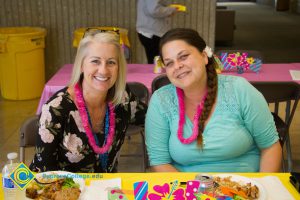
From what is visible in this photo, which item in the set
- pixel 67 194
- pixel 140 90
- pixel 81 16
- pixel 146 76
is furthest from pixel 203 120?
pixel 81 16

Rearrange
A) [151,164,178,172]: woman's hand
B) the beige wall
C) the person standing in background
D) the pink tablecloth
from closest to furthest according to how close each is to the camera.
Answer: [151,164,178,172]: woman's hand
the pink tablecloth
the person standing in background
the beige wall

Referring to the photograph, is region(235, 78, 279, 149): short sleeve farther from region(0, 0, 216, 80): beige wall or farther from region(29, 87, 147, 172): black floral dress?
region(0, 0, 216, 80): beige wall

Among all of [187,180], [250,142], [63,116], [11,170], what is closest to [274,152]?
[250,142]

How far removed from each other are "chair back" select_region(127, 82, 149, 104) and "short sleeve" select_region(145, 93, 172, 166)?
855 mm

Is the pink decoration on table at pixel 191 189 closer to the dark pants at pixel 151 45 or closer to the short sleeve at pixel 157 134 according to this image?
the short sleeve at pixel 157 134

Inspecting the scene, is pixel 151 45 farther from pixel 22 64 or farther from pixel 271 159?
pixel 271 159

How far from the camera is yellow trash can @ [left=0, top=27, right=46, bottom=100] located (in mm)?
5168

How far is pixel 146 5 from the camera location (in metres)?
4.80

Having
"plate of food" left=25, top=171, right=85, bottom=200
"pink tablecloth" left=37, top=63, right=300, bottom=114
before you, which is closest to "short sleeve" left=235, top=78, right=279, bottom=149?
"plate of food" left=25, top=171, right=85, bottom=200

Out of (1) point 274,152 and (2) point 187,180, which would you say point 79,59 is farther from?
(1) point 274,152

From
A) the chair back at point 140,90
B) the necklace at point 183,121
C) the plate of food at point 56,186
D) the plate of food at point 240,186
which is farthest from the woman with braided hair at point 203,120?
the chair back at point 140,90

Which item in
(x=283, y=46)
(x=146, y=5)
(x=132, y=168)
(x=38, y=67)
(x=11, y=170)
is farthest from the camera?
(x=283, y=46)

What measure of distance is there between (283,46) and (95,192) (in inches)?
338

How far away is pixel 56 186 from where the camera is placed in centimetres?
158
